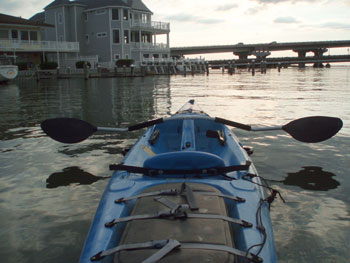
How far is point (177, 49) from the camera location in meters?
90.1

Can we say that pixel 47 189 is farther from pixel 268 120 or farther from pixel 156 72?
pixel 156 72

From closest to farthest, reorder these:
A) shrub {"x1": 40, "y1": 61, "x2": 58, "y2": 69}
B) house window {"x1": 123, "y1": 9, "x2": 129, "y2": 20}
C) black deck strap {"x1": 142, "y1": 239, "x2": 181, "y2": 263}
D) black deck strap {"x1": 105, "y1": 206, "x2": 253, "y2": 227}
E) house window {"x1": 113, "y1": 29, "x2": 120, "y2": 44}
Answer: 1. black deck strap {"x1": 142, "y1": 239, "x2": 181, "y2": 263}
2. black deck strap {"x1": 105, "y1": 206, "x2": 253, "y2": 227}
3. shrub {"x1": 40, "y1": 61, "x2": 58, "y2": 69}
4. house window {"x1": 113, "y1": 29, "x2": 120, "y2": 44}
5. house window {"x1": 123, "y1": 9, "x2": 129, "y2": 20}

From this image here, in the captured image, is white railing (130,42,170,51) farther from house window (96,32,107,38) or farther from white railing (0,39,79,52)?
white railing (0,39,79,52)

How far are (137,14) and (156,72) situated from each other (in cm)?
1037

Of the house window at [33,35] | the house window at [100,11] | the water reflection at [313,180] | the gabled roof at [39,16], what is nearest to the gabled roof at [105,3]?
the house window at [100,11]

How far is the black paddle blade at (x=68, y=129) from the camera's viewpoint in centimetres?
627

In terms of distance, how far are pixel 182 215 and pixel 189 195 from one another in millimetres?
337

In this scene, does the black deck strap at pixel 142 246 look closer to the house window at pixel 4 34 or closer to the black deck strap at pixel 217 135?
the black deck strap at pixel 217 135

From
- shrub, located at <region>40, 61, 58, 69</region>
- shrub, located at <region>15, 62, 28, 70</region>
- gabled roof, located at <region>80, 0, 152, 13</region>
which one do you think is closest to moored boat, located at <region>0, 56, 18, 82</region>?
shrub, located at <region>40, 61, 58, 69</region>

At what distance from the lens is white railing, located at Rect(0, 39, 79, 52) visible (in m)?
37.6

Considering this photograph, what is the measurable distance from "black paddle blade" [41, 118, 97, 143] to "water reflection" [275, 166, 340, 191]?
3.58 meters

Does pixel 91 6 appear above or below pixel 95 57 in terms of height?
above

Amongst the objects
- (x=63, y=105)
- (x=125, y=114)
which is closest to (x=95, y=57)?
(x=63, y=105)

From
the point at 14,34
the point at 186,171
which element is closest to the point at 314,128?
the point at 186,171
